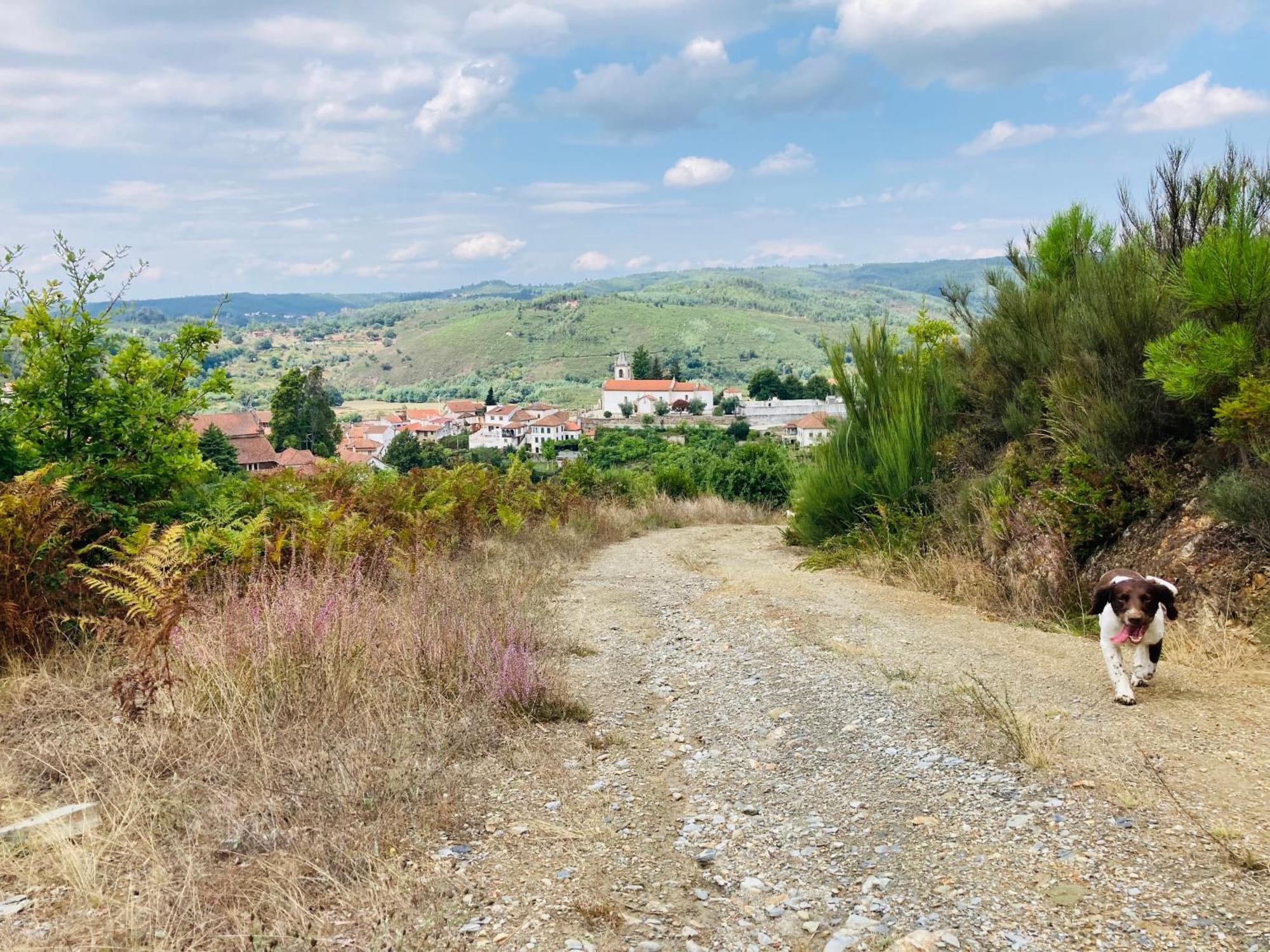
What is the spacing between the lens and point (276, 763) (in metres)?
3.59

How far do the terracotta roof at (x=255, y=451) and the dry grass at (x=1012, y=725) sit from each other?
3776cm

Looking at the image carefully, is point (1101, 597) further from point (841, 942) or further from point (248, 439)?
point (248, 439)

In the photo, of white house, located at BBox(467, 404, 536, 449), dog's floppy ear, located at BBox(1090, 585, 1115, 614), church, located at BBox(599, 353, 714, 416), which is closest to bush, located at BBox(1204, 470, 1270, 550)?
dog's floppy ear, located at BBox(1090, 585, 1115, 614)

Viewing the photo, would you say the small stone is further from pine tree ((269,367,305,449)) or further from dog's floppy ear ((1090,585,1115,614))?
pine tree ((269,367,305,449))

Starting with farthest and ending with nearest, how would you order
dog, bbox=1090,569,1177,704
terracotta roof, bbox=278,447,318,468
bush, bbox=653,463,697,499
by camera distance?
terracotta roof, bbox=278,447,318,468, bush, bbox=653,463,697,499, dog, bbox=1090,569,1177,704

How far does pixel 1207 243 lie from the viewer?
609 cm

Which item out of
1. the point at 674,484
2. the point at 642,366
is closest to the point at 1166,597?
the point at 674,484

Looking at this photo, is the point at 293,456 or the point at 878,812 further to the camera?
the point at 293,456

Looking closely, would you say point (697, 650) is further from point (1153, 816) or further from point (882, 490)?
point (882, 490)

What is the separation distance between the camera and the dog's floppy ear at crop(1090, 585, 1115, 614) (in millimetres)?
4625

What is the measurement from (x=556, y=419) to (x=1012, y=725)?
9083 centimetres

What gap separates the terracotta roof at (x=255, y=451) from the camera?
129ft

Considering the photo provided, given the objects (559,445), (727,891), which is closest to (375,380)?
(559,445)

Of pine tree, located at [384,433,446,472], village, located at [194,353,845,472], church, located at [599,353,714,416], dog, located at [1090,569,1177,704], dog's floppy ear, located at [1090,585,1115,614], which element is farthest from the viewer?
church, located at [599,353,714,416]
